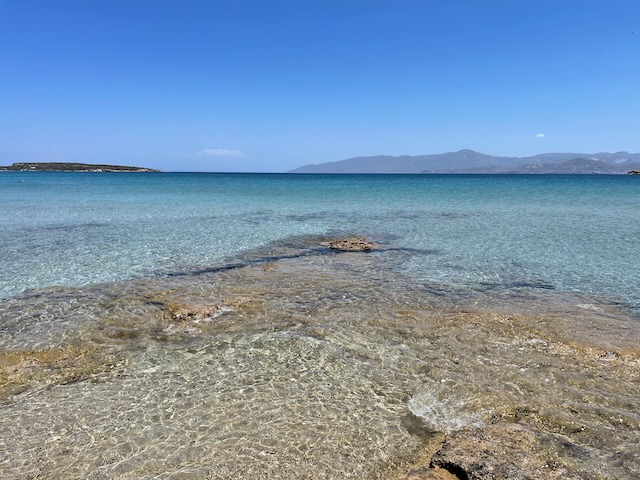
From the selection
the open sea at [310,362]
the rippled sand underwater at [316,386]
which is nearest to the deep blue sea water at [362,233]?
the open sea at [310,362]

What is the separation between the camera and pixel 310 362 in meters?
7.23

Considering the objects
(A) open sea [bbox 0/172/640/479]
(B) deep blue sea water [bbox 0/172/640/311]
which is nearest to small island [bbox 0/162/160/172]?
(B) deep blue sea water [bbox 0/172/640/311]

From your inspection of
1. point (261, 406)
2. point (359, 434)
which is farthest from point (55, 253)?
point (359, 434)

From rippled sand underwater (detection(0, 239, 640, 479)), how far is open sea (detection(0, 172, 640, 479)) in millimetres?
33

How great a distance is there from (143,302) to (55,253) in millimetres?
8124

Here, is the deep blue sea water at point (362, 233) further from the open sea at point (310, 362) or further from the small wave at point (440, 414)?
the small wave at point (440, 414)

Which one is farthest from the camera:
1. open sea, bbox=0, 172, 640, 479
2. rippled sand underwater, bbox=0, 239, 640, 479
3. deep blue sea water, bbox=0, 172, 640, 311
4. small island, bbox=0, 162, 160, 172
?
small island, bbox=0, 162, 160, 172

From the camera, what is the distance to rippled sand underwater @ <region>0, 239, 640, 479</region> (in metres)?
4.80

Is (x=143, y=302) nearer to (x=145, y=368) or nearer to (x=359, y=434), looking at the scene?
(x=145, y=368)

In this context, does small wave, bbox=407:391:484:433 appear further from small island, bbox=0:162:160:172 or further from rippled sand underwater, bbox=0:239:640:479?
small island, bbox=0:162:160:172

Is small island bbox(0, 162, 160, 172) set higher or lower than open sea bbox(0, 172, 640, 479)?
higher

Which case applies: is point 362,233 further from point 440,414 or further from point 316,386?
point 440,414

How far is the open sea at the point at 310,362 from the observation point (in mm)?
4930

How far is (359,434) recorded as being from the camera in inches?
208
